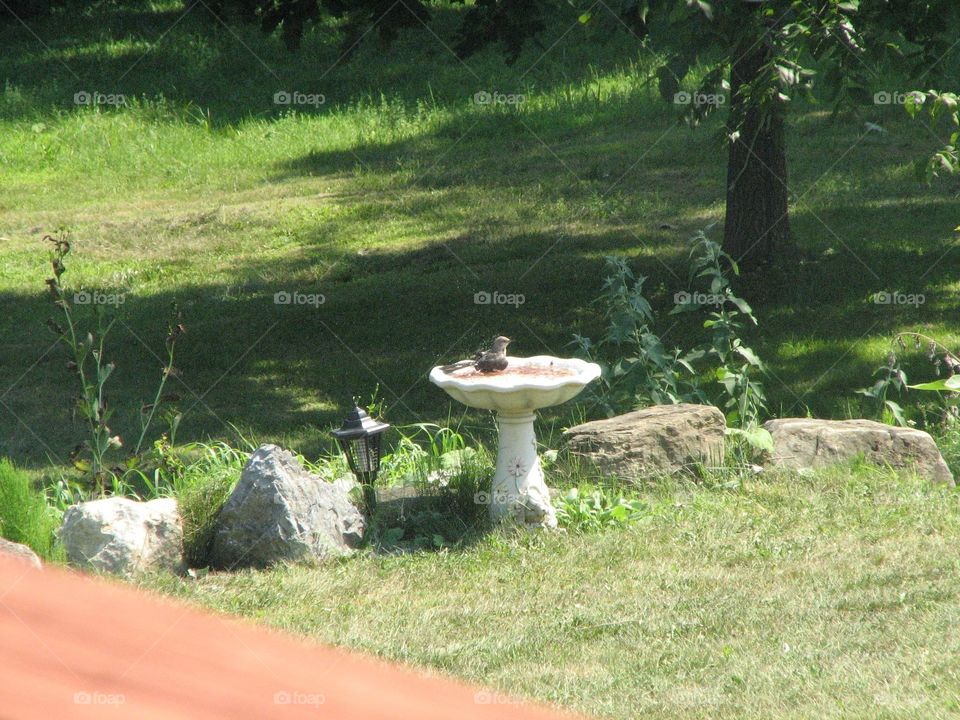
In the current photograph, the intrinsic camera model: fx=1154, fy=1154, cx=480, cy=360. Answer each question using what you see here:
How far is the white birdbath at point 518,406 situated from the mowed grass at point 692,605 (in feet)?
0.55

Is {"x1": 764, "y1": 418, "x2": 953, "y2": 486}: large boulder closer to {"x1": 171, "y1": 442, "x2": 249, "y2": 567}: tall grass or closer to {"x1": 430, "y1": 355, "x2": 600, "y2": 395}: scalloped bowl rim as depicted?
{"x1": 430, "y1": 355, "x2": 600, "y2": 395}: scalloped bowl rim

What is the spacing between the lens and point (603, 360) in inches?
342

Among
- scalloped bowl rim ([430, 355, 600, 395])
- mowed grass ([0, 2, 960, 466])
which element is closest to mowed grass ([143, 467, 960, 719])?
scalloped bowl rim ([430, 355, 600, 395])

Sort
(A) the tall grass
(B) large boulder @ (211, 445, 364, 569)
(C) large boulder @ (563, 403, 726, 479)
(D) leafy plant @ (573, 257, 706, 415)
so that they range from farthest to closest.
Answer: (D) leafy plant @ (573, 257, 706, 415) → (C) large boulder @ (563, 403, 726, 479) → (A) the tall grass → (B) large boulder @ (211, 445, 364, 569)

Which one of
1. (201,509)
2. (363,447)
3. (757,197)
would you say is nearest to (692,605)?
(363,447)

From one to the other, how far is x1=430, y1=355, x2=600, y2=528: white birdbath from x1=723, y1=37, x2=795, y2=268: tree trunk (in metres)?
4.81

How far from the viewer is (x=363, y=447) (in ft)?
18.4

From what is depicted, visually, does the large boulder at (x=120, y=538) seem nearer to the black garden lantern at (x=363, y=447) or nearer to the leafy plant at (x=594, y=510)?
the black garden lantern at (x=363, y=447)

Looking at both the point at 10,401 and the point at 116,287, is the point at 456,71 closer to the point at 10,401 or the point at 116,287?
the point at 116,287

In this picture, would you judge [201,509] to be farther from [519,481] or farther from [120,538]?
[519,481]

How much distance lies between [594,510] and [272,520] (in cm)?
158

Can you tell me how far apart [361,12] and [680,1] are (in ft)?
11.6

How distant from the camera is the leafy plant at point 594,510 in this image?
559cm

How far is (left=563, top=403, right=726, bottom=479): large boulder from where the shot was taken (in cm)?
606
